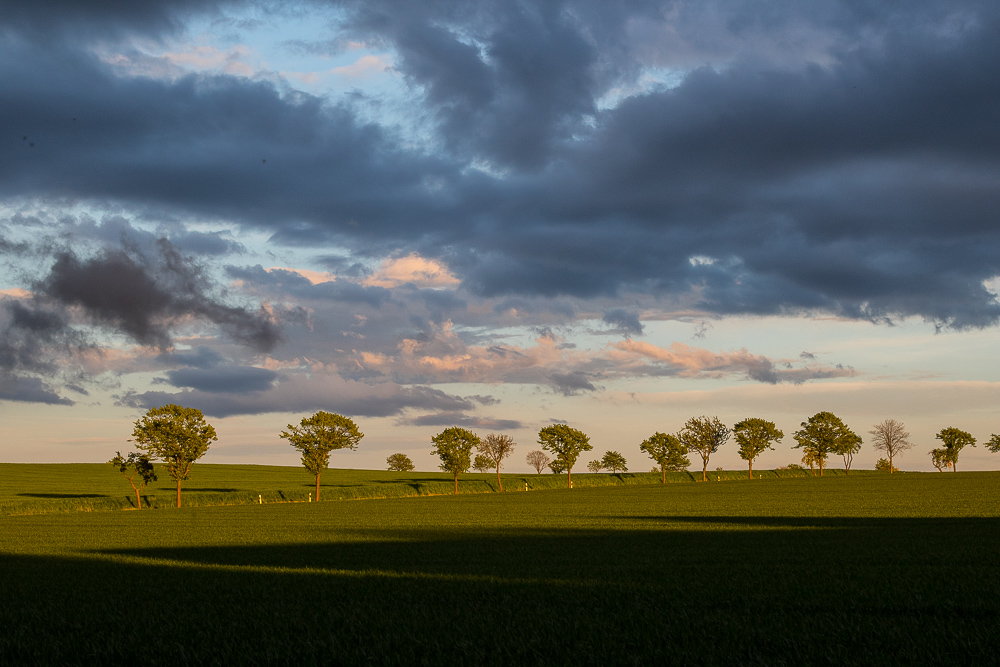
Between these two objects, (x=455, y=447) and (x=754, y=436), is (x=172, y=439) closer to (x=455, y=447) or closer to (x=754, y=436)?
(x=455, y=447)

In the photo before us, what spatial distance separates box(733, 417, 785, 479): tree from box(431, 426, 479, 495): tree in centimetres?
5971

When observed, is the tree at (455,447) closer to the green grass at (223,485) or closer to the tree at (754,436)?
the green grass at (223,485)

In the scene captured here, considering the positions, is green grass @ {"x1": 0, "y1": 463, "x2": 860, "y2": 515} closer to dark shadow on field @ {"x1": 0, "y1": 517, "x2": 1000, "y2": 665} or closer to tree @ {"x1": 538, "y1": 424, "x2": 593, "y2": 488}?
tree @ {"x1": 538, "y1": 424, "x2": 593, "y2": 488}

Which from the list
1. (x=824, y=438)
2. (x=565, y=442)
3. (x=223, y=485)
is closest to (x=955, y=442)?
(x=824, y=438)

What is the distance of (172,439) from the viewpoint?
8825cm

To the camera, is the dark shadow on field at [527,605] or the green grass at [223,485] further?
the green grass at [223,485]

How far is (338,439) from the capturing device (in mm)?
102562

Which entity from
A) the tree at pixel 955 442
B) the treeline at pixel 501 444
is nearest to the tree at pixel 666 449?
the treeline at pixel 501 444

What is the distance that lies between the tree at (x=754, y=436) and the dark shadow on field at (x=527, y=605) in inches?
4911

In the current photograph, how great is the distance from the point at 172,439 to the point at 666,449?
89.6m

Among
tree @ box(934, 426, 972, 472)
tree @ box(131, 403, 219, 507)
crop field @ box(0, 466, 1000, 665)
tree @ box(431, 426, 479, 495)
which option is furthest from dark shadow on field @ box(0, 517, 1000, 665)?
tree @ box(934, 426, 972, 472)

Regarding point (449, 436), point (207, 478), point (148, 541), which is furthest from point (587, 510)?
point (207, 478)

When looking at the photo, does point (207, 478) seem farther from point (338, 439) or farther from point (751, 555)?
point (751, 555)

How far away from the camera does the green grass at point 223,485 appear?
87.3m
